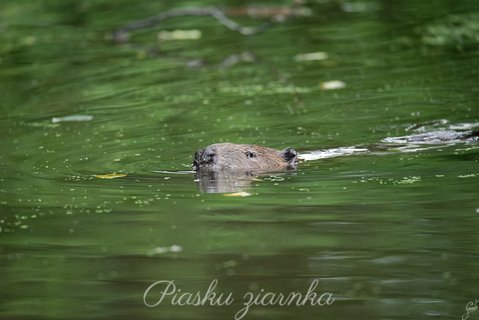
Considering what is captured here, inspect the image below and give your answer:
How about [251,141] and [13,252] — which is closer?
[13,252]

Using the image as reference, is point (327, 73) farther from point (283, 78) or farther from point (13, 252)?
point (13, 252)

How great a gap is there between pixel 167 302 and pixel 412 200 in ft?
7.61

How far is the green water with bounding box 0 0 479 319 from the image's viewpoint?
4.95m

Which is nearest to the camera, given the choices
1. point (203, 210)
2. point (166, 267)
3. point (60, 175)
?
point (166, 267)

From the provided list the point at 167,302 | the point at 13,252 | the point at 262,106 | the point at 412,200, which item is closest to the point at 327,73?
the point at 262,106

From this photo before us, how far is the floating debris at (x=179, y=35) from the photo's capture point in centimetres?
1455

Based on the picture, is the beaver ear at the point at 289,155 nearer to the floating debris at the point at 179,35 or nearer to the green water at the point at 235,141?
the green water at the point at 235,141

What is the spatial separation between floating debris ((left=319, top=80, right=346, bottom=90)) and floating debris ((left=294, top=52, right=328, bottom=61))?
1.26 metres

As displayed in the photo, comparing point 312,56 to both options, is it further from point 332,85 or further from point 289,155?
point 289,155

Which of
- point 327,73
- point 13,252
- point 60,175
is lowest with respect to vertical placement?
point 327,73

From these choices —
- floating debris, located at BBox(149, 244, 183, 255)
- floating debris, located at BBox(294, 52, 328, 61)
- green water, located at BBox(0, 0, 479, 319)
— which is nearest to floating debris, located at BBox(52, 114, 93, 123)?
green water, located at BBox(0, 0, 479, 319)

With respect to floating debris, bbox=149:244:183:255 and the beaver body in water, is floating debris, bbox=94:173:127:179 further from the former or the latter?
floating debris, bbox=149:244:183:255

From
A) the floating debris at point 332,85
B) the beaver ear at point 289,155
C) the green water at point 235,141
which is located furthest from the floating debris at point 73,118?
the beaver ear at point 289,155

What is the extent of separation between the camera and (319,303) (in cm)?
461
